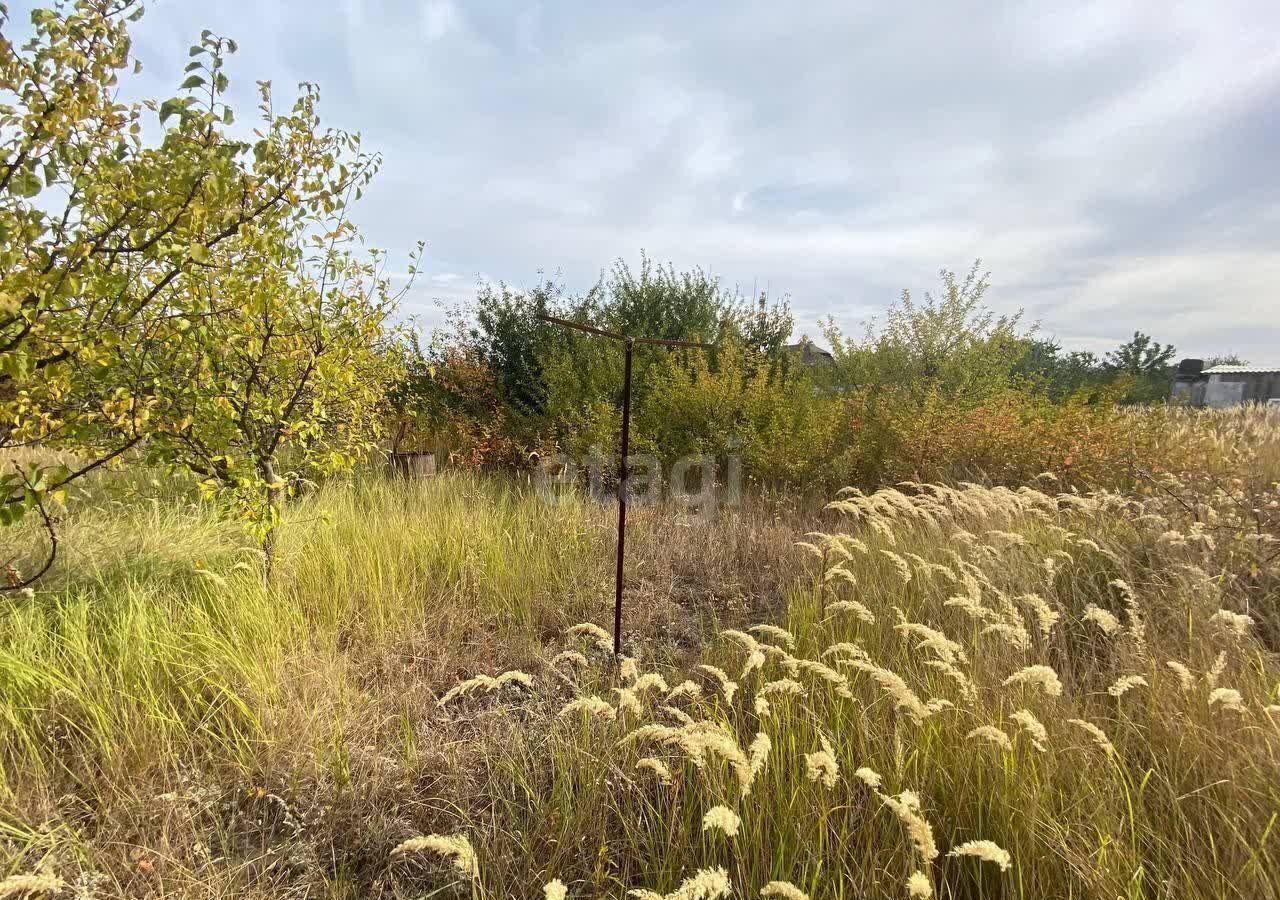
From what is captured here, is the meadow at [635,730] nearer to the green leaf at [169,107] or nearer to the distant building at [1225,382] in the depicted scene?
the green leaf at [169,107]

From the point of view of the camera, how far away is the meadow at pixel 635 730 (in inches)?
52.2

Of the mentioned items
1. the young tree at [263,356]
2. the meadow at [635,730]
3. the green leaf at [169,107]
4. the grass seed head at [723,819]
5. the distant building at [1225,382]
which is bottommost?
the meadow at [635,730]

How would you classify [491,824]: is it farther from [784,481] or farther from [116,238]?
[784,481]

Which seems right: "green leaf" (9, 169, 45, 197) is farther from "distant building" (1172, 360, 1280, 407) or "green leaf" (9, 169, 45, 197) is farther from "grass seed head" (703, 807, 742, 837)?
"distant building" (1172, 360, 1280, 407)

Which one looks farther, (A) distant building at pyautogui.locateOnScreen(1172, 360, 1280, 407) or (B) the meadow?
(A) distant building at pyautogui.locateOnScreen(1172, 360, 1280, 407)

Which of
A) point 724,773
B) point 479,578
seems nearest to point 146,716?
point 479,578

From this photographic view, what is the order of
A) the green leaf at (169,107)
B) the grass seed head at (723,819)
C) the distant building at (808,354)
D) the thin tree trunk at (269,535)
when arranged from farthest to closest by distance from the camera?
1. the distant building at (808,354)
2. the thin tree trunk at (269,535)
3. the green leaf at (169,107)
4. the grass seed head at (723,819)

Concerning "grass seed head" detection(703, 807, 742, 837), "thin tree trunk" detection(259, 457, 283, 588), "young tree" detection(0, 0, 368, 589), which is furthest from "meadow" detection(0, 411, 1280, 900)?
"young tree" detection(0, 0, 368, 589)

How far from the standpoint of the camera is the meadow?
4.35ft

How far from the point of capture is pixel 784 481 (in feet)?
18.6

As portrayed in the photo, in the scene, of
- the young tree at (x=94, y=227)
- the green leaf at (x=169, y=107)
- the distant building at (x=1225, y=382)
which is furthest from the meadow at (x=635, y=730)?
the distant building at (x=1225, y=382)

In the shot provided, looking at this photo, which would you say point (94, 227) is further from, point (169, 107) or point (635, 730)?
point (635, 730)

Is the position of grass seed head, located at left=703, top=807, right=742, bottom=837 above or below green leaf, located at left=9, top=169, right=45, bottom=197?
below

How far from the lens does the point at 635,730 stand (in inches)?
66.6
